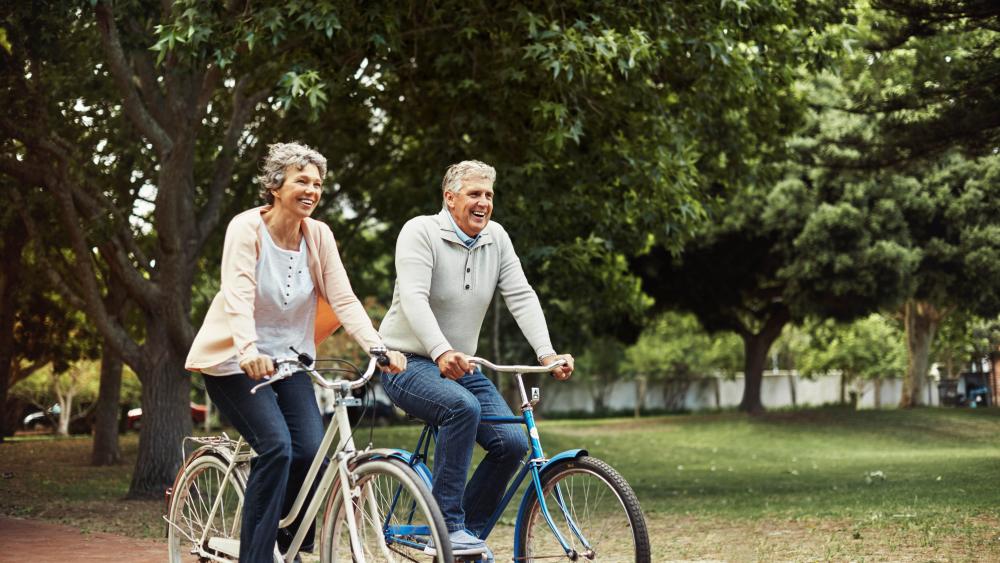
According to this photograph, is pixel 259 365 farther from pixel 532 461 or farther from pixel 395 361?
pixel 532 461

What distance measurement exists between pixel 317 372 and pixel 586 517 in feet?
4.17

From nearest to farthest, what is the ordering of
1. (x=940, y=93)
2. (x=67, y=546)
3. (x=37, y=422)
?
(x=67, y=546) < (x=940, y=93) < (x=37, y=422)

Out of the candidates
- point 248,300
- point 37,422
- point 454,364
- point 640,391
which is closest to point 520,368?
point 454,364

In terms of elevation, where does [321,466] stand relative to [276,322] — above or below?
below

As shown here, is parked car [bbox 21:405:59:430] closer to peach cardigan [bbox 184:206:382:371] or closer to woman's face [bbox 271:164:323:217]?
peach cardigan [bbox 184:206:382:371]

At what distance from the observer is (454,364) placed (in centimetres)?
502

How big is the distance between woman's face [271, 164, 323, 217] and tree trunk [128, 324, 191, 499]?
359 inches

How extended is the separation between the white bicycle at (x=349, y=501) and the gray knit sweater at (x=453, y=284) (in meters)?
0.53

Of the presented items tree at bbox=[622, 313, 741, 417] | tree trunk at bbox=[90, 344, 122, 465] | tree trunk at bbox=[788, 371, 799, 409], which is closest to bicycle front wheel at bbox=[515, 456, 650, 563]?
tree trunk at bbox=[90, 344, 122, 465]

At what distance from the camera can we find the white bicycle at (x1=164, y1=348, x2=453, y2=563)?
464 centimetres

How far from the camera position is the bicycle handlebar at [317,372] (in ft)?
A: 15.4

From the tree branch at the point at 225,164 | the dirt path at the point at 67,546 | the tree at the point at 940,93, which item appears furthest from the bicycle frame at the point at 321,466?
the tree branch at the point at 225,164

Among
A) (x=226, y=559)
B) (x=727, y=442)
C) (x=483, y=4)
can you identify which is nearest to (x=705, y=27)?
(x=483, y=4)

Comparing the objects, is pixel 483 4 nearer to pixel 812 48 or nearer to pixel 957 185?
pixel 812 48
